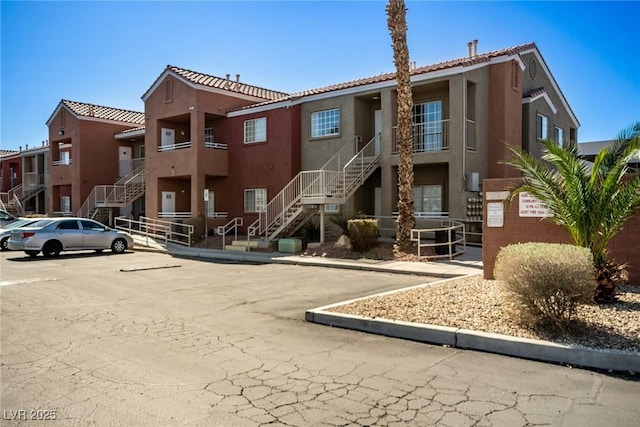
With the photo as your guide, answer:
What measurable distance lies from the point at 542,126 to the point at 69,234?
21806 mm

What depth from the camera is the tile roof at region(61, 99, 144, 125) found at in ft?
110

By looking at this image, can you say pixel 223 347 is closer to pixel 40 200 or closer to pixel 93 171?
pixel 93 171

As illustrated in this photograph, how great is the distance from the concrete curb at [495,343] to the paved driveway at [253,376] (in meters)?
0.17

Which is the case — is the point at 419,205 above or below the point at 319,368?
above

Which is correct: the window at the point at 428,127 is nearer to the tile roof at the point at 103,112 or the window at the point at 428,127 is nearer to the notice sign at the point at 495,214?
the notice sign at the point at 495,214

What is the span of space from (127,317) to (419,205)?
15.3m

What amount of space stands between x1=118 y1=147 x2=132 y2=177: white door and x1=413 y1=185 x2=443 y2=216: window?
69.2 ft

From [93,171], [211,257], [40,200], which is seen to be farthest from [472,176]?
[40,200]

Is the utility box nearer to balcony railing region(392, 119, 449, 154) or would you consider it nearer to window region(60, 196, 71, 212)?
balcony railing region(392, 119, 449, 154)

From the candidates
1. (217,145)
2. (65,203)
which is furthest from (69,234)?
(65,203)

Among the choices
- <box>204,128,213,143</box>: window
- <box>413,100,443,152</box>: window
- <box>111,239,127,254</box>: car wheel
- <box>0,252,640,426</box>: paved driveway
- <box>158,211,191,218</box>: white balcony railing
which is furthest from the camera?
<box>204,128,213,143</box>: window

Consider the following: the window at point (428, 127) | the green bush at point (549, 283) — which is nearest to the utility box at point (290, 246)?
the window at point (428, 127)

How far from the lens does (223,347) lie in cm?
650

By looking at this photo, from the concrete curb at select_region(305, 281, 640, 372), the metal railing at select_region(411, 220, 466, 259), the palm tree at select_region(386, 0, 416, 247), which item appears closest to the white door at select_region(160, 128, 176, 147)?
the palm tree at select_region(386, 0, 416, 247)
